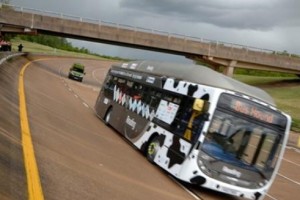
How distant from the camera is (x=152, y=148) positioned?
15.5 m

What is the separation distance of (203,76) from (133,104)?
4.83 meters

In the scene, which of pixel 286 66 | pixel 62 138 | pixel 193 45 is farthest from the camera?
pixel 286 66

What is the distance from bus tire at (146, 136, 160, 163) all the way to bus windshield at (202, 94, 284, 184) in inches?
100.0

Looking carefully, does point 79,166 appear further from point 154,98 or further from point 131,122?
point 131,122

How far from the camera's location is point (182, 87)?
48.9ft

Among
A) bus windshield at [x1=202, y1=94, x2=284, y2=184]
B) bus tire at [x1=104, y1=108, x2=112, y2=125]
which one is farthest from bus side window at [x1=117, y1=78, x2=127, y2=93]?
bus windshield at [x1=202, y1=94, x2=284, y2=184]

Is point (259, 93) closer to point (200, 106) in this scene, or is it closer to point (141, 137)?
point (200, 106)

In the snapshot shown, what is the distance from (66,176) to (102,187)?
2.43 ft

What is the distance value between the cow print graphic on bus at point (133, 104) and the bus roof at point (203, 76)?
1223 mm

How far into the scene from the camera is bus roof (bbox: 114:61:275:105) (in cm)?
1389

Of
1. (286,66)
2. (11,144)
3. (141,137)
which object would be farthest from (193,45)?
(11,144)

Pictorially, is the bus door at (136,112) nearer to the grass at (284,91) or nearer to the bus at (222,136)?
the bus at (222,136)

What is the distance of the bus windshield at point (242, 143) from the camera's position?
13.1m

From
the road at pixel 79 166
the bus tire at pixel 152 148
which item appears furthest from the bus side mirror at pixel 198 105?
the bus tire at pixel 152 148
